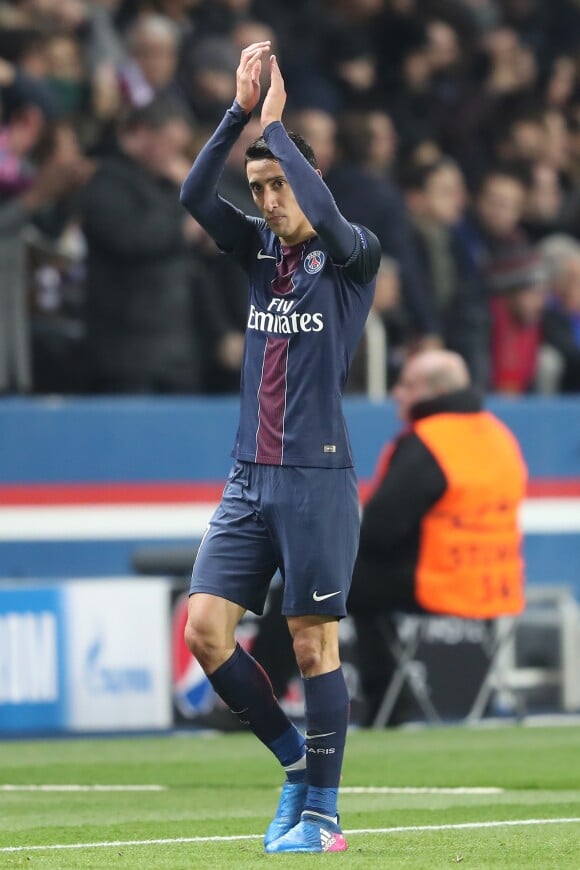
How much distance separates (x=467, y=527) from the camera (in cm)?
1023

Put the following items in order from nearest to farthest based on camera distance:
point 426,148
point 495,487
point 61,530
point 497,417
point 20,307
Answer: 1. point 495,487
2. point 20,307
3. point 61,530
4. point 497,417
5. point 426,148

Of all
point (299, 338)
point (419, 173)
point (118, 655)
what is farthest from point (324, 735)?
point (419, 173)

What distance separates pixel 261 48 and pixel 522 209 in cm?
852

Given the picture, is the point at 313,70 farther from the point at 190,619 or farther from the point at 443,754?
the point at 190,619

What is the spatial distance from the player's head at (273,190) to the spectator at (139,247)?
190 inches

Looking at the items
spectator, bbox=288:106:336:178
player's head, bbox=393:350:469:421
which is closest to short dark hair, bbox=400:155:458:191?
spectator, bbox=288:106:336:178

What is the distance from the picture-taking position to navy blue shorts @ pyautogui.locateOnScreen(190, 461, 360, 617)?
19.7 feet

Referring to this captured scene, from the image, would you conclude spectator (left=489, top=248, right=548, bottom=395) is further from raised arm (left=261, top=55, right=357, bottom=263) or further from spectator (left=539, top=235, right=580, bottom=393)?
raised arm (left=261, top=55, right=357, bottom=263)

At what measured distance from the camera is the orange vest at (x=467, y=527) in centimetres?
1020

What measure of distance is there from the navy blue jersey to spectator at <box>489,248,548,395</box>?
699 cm

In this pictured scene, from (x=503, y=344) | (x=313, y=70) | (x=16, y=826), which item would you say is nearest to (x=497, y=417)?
(x=503, y=344)

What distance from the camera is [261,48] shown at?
598 cm

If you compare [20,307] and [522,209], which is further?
[522,209]

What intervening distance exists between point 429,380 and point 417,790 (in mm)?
3032
